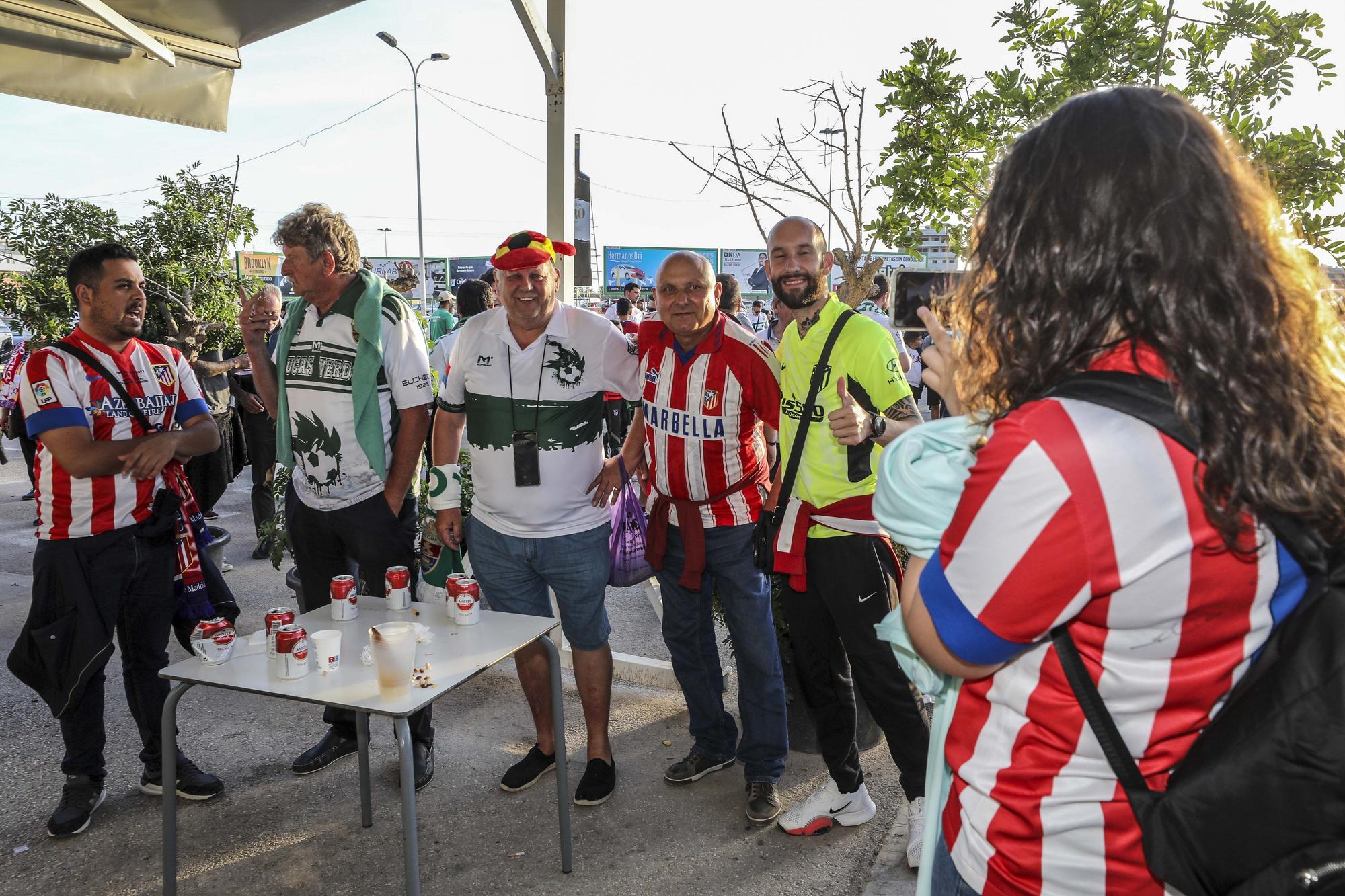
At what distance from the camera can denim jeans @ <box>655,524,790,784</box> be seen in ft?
10.4

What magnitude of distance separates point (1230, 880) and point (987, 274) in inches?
29.3

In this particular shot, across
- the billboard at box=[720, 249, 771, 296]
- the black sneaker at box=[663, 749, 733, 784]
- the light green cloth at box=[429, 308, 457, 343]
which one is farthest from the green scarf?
the billboard at box=[720, 249, 771, 296]

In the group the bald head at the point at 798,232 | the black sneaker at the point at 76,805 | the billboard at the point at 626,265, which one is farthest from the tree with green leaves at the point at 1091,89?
the billboard at the point at 626,265

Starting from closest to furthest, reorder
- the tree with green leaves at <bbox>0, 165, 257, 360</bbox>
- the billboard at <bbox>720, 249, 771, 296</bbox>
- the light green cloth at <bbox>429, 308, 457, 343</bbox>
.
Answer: the tree with green leaves at <bbox>0, 165, 257, 360</bbox>
the light green cloth at <bbox>429, 308, 457, 343</bbox>
the billboard at <bbox>720, 249, 771, 296</bbox>

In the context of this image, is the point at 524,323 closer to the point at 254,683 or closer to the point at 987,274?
the point at 254,683

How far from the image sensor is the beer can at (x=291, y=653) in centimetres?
236

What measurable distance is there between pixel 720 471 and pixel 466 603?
0.98 meters

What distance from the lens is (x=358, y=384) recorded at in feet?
10.8

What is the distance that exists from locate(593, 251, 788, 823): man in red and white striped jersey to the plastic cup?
117 cm

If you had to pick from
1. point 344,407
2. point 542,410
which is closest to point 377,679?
point 542,410

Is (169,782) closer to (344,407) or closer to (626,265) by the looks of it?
(344,407)

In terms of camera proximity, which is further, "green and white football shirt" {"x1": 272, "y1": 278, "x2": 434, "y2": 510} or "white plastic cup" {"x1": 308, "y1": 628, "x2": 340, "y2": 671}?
"green and white football shirt" {"x1": 272, "y1": 278, "x2": 434, "y2": 510}

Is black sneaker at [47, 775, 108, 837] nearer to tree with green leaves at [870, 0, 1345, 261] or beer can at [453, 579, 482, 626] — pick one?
beer can at [453, 579, 482, 626]

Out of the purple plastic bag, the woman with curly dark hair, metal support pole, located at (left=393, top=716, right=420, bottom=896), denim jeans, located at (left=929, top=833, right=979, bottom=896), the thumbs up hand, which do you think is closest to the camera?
the woman with curly dark hair
